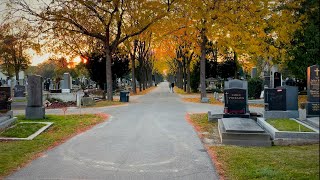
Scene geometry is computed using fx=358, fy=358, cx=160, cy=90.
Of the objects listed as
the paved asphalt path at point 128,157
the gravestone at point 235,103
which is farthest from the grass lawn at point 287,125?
the paved asphalt path at point 128,157

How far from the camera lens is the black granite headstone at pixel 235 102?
14825 millimetres

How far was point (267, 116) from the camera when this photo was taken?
1380 centimetres

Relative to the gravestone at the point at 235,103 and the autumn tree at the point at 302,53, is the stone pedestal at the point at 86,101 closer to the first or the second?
the gravestone at the point at 235,103

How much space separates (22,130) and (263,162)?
8674 mm

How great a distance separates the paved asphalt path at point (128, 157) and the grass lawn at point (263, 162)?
36cm

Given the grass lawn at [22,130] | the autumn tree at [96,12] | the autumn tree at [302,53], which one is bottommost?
the grass lawn at [22,130]

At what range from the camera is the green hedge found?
31.7 meters

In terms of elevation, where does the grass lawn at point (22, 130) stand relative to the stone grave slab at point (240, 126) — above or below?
below

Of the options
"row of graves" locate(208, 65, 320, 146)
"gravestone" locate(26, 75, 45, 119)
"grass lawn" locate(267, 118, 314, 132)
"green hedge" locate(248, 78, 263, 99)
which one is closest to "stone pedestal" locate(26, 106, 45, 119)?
"gravestone" locate(26, 75, 45, 119)

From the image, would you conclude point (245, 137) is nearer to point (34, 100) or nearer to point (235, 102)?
point (235, 102)

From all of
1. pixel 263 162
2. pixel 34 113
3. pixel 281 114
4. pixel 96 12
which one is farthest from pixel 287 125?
pixel 96 12

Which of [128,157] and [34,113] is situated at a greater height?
[34,113]

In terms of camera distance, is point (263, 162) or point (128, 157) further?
point (128, 157)

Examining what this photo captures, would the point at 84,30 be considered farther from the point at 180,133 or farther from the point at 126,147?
the point at 126,147
